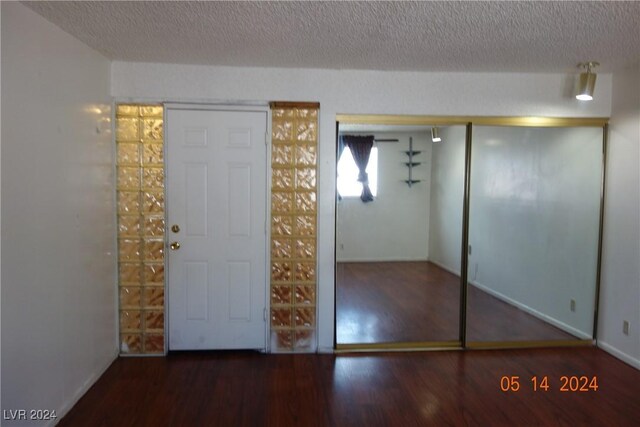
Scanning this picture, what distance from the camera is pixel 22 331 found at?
2111 mm

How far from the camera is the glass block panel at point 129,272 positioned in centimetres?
336

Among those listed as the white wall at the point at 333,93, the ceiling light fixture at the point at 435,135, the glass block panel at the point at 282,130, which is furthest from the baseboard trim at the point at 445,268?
the glass block panel at the point at 282,130

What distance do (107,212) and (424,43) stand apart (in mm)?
2598

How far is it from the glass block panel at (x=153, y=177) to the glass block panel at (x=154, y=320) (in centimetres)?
103

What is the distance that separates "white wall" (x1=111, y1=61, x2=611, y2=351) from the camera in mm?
3316

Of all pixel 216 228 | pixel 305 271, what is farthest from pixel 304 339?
pixel 216 228

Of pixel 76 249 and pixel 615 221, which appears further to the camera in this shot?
pixel 615 221

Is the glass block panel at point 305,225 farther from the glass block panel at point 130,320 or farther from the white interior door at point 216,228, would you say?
the glass block panel at point 130,320

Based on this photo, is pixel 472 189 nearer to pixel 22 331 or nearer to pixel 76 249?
pixel 76 249

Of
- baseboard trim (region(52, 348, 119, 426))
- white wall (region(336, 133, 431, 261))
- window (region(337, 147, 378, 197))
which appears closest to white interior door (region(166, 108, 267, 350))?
baseboard trim (region(52, 348, 119, 426))

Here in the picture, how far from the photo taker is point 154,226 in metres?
3.36

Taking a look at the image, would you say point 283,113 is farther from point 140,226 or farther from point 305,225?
point 140,226

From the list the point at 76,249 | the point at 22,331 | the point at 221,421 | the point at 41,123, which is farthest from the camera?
the point at 76,249

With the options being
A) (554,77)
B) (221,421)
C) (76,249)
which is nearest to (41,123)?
(76,249)
